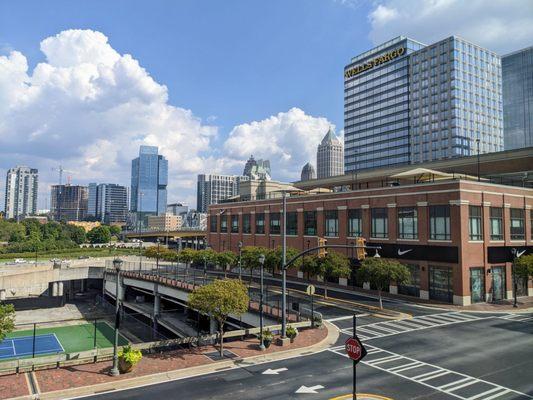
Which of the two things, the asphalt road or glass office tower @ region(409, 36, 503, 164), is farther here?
glass office tower @ region(409, 36, 503, 164)

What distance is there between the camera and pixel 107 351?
24125 millimetres

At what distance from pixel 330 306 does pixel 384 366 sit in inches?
747

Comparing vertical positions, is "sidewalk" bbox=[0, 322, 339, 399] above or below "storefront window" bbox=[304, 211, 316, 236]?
below

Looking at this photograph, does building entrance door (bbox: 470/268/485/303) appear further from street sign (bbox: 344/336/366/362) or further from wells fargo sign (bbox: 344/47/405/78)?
wells fargo sign (bbox: 344/47/405/78)

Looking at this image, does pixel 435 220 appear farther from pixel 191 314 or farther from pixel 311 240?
pixel 191 314

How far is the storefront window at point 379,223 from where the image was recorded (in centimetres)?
5266

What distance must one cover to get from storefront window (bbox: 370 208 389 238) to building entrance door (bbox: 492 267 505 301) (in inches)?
499

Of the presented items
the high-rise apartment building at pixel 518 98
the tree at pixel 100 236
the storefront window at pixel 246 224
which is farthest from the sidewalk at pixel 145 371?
the high-rise apartment building at pixel 518 98

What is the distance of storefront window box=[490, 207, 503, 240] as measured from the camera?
4681 centimetres

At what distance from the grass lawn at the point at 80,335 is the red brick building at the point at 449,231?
32381 mm

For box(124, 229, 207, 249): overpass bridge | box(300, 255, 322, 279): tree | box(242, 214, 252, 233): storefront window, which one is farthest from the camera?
box(124, 229, 207, 249): overpass bridge

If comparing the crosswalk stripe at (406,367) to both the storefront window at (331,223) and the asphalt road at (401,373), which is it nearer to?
the asphalt road at (401,373)

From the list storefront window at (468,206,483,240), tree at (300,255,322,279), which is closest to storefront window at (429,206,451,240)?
storefront window at (468,206,483,240)

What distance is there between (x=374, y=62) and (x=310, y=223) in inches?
4839
